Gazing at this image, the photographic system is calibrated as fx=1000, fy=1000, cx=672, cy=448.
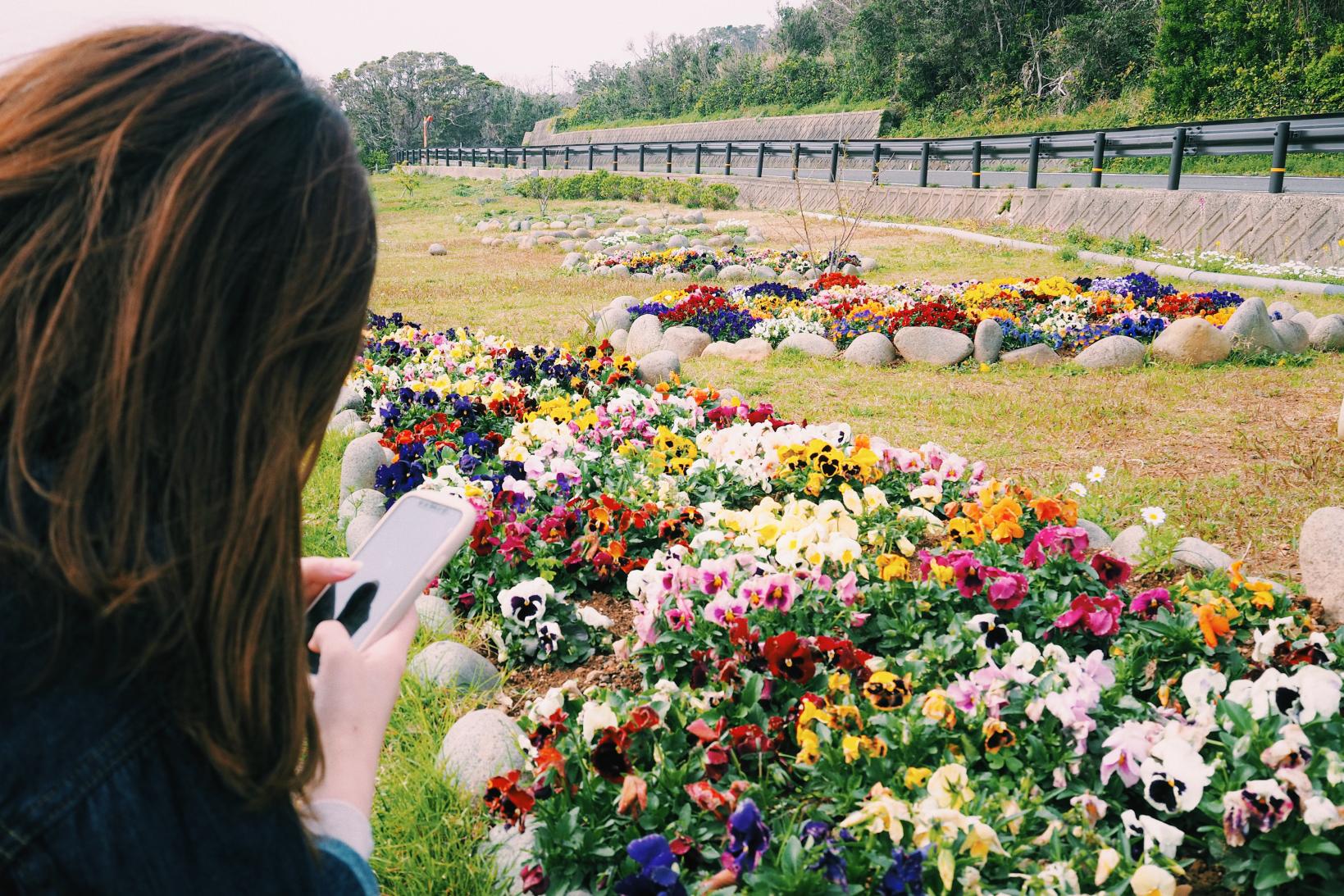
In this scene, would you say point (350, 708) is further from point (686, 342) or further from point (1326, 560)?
point (686, 342)

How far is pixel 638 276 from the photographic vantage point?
1314 cm

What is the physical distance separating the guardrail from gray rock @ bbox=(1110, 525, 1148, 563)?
765 cm

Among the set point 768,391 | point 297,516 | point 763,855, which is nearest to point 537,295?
point 768,391

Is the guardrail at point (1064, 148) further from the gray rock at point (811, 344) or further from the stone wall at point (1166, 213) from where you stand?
the gray rock at point (811, 344)

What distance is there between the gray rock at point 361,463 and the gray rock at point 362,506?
0.17 m

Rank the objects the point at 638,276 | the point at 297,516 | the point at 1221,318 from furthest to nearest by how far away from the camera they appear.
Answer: the point at 638,276 < the point at 1221,318 < the point at 297,516

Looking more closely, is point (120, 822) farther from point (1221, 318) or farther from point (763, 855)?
point (1221, 318)

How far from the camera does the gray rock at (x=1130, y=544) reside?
3.51 m

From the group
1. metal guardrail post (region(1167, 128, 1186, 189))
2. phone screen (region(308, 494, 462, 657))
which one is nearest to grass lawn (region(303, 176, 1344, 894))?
phone screen (region(308, 494, 462, 657))

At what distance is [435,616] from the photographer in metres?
3.33

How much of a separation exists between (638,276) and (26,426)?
41.0ft

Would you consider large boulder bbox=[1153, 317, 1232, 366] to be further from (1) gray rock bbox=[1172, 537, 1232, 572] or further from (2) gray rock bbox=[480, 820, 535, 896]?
(2) gray rock bbox=[480, 820, 535, 896]

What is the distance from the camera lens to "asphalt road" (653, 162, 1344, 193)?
14.2 meters

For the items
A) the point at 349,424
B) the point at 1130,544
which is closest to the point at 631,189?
the point at 349,424
